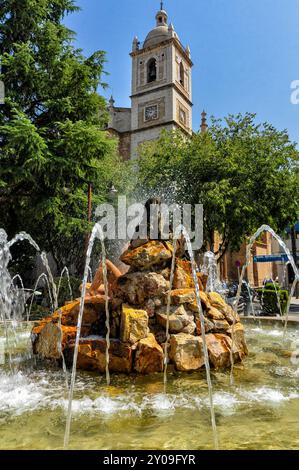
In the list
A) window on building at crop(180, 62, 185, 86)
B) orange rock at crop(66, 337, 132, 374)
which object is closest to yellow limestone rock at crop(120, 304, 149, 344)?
orange rock at crop(66, 337, 132, 374)

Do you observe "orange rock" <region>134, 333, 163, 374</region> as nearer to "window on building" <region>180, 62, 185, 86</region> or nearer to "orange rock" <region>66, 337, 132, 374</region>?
"orange rock" <region>66, 337, 132, 374</region>

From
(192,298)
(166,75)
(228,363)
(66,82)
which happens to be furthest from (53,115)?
(166,75)

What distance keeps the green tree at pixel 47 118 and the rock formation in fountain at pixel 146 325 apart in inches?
299

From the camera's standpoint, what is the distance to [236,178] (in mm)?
17062

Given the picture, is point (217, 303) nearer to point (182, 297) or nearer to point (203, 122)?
point (182, 297)

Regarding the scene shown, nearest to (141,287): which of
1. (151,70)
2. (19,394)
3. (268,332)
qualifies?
(19,394)

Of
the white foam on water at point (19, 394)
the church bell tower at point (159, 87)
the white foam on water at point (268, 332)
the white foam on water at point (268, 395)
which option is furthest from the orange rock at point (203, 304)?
the church bell tower at point (159, 87)

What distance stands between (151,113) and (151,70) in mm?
5771

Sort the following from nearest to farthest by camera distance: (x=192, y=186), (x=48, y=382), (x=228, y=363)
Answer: (x=48, y=382) → (x=228, y=363) → (x=192, y=186)

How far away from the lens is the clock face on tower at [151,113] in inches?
1353

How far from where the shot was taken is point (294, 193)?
1694cm

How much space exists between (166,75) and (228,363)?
34.5 meters

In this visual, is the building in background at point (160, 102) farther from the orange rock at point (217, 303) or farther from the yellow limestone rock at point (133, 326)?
the yellow limestone rock at point (133, 326)

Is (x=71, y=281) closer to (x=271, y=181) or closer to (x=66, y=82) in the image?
(x=66, y=82)
